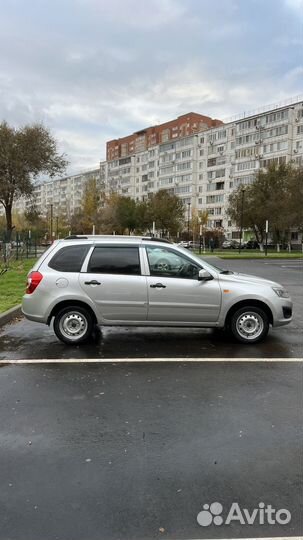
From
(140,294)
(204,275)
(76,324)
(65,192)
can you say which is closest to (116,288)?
(140,294)

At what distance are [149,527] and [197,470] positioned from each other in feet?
2.37

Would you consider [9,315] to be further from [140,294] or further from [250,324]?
[250,324]

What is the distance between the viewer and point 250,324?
7.10 m

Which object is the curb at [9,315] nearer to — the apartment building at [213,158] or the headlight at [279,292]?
the headlight at [279,292]

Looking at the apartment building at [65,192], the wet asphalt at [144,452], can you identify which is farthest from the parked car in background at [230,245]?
the apartment building at [65,192]

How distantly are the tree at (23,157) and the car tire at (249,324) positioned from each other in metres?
25.0

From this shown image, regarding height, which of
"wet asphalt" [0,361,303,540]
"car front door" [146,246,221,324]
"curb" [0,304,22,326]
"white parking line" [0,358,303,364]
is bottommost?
"wet asphalt" [0,361,303,540]

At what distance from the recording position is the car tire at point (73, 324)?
693 centimetres

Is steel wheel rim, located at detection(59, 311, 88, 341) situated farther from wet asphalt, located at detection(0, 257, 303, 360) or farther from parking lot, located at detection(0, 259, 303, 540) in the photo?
parking lot, located at detection(0, 259, 303, 540)

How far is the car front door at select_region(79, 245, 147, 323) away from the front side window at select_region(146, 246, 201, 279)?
Answer: 0.24 m

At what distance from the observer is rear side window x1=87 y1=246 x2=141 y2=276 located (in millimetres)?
7004

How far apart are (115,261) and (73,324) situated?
122 centimetres

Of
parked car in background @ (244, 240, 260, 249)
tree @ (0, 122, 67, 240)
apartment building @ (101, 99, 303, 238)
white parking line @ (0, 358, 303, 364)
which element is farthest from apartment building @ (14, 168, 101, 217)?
white parking line @ (0, 358, 303, 364)

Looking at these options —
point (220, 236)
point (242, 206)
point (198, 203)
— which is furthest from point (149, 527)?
point (198, 203)
